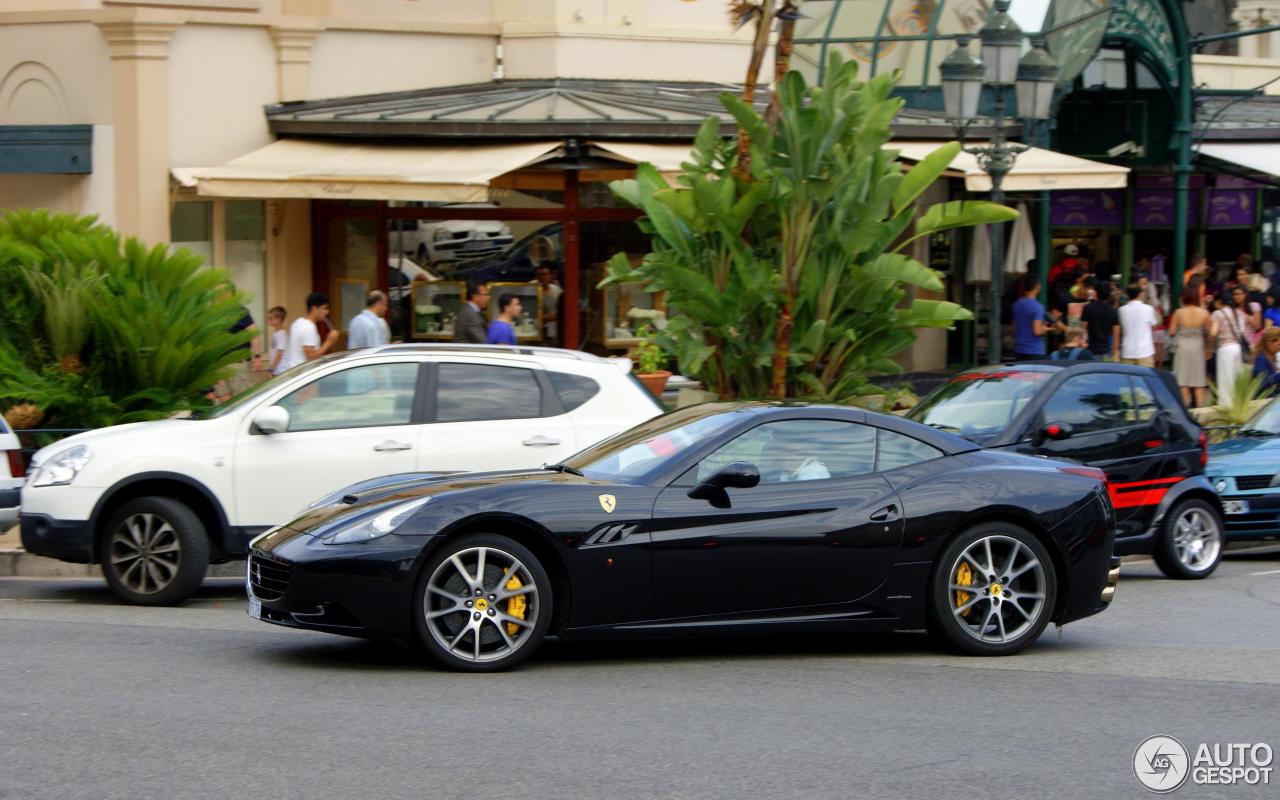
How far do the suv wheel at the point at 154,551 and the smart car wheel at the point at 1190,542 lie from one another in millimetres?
7076

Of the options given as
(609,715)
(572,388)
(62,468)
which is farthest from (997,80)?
(609,715)

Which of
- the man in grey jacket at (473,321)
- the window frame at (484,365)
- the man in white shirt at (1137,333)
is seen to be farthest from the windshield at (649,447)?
the man in white shirt at (1137,333)

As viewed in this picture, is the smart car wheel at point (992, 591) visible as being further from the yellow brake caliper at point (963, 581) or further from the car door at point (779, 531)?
the car door at point (779, 531)

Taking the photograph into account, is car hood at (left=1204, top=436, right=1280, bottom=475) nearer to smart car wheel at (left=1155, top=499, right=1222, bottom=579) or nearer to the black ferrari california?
smart car wheel at (left=1155, top=499, right=1222, bottom=579)

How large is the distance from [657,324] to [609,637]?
11.4 m

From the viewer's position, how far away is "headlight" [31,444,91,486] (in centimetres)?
1018

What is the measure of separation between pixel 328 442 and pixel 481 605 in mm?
2945

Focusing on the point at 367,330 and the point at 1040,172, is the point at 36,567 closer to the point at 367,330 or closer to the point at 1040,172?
the point at 367,330

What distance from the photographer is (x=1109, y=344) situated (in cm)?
2038

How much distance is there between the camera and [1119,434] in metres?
12.3

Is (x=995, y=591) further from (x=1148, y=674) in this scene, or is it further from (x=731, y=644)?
(x=731, y=644)

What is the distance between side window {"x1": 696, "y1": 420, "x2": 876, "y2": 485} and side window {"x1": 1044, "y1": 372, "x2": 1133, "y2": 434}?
398cm

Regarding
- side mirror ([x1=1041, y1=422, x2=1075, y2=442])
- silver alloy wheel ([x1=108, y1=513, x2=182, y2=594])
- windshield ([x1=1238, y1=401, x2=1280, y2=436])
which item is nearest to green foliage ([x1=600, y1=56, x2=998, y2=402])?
side mirror ([x1=1041, y1=422, x2=1075, y2=442])

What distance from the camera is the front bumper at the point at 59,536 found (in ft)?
33.3
